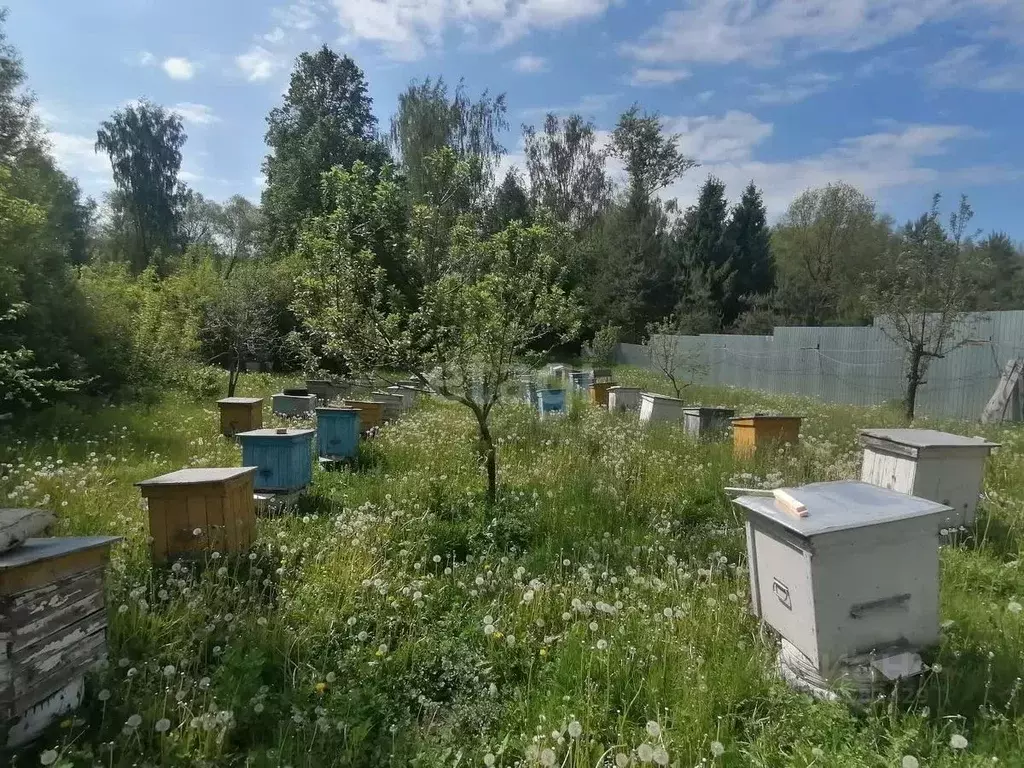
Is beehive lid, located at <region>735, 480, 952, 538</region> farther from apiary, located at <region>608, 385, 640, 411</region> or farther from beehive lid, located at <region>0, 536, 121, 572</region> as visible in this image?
apiary, located at <region>608, 385, 640, 411</region>

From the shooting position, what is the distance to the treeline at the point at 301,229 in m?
14.7

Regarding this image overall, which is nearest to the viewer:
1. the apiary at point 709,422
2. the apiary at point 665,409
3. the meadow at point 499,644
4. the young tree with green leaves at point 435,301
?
the meadow at point 499,644

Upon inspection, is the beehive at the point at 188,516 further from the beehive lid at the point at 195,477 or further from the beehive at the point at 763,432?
the beehive at the point at 763,432

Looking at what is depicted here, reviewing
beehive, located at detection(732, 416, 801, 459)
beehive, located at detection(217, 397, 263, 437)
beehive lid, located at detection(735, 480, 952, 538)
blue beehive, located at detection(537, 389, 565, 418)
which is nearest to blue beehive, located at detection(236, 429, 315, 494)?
beehive, located at detection(217, 397, 263, 437)

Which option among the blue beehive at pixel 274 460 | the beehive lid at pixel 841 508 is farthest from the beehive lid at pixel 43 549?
the beehive lid at pixel 841 508

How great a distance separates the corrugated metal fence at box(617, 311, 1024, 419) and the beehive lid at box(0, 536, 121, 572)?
14.6 m

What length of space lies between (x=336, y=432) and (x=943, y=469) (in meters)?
6.12

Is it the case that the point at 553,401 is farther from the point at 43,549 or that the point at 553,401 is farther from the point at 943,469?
the point at 43,549

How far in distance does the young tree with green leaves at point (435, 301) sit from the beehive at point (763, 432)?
2.78m

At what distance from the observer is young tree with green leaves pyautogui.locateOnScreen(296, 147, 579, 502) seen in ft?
19.2

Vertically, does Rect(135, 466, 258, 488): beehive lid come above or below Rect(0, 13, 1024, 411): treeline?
below

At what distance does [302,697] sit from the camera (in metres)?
3.01

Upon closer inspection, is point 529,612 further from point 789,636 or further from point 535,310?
point 535,310

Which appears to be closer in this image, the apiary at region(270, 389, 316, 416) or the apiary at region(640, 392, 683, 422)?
the apiary at region(640, 392, 683, 422)
